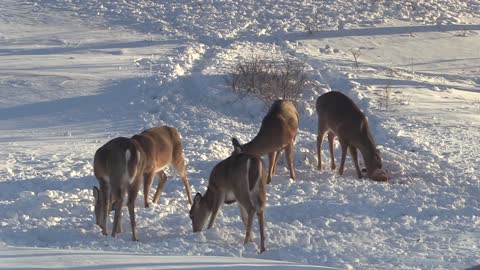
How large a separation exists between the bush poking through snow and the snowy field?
0.92 ft

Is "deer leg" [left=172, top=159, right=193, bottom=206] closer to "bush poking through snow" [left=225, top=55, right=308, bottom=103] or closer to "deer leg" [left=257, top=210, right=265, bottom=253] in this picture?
"deer leg" [left=257, top=210, right=265, bottom=253]

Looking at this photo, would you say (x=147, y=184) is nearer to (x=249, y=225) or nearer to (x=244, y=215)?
(x=244, y=215)

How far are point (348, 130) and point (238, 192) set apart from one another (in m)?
4.14

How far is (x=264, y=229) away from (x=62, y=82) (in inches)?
385

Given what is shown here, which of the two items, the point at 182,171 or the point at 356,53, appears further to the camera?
the point at 356,53

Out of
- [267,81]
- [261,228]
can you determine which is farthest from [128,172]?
[267,81]

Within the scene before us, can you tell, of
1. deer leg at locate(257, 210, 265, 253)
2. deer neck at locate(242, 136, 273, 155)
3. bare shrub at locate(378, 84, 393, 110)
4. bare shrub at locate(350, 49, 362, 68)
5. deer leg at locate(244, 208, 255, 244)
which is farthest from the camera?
bare shrub at locate(350, 49, 362, 68)

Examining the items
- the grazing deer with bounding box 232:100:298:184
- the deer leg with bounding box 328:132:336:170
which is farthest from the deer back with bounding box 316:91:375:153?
the grazing deer with bounding box 232:100:298:184

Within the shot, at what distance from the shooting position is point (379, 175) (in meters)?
14.4

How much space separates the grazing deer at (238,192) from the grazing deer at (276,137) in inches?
83.8

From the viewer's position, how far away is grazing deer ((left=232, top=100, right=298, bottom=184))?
13.9 metres

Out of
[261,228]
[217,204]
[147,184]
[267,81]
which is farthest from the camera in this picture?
[267,81]

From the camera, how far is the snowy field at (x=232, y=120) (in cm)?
1084

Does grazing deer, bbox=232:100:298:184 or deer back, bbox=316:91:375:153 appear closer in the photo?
grazing deer, bbox=232:100:298:184
